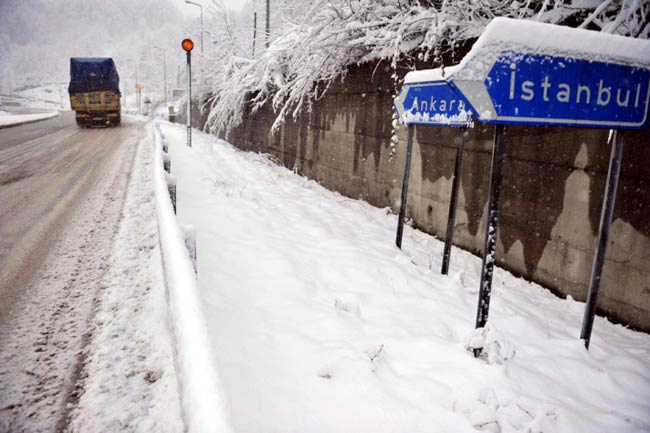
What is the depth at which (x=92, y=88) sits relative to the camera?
23.9 meters

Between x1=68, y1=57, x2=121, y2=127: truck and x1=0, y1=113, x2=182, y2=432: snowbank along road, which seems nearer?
x1=0, y1=113, x2=182, y2=432: snowbank along road

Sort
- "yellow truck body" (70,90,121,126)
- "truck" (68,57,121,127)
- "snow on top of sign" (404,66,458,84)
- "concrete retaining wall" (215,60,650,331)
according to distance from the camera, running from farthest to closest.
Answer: "yellow truck body" (70,90,121,126) < "truck" (68,57,121,127) < "snow on top of sign" (404,66,458,84) < "concrete retaining wall" (215,60,650,331)

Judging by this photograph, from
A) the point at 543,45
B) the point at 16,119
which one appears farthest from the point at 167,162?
the point at 16,119

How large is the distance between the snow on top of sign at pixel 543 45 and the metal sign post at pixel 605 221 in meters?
0.62

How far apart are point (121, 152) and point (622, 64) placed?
14431 millimetres

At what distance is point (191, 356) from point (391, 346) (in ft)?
5.61

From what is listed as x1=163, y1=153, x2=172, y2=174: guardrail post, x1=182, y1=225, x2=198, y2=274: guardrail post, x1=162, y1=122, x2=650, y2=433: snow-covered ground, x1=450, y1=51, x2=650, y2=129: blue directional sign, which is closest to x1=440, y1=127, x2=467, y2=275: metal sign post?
x1=162, y1=122, x2=650, y2=433: snow-covered ground

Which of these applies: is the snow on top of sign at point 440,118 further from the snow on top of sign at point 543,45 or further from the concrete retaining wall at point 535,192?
the snow on top of sign at point 543,45

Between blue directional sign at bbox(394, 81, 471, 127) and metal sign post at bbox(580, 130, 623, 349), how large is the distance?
1306 mm

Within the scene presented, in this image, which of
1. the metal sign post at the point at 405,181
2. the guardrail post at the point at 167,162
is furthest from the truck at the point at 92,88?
the metal sign post at the point at 405,181

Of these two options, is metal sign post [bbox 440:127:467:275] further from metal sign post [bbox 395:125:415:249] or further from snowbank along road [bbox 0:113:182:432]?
snowbank along road [bbox 0:113:182:432]

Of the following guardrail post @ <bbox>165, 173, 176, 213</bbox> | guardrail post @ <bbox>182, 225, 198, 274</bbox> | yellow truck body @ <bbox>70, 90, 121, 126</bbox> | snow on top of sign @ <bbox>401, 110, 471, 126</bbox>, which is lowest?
guardrail post @ <bbox>182, 225, 198, 274</bbox>

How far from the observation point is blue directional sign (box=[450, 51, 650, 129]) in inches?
99.3

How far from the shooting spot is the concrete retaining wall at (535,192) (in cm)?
391
